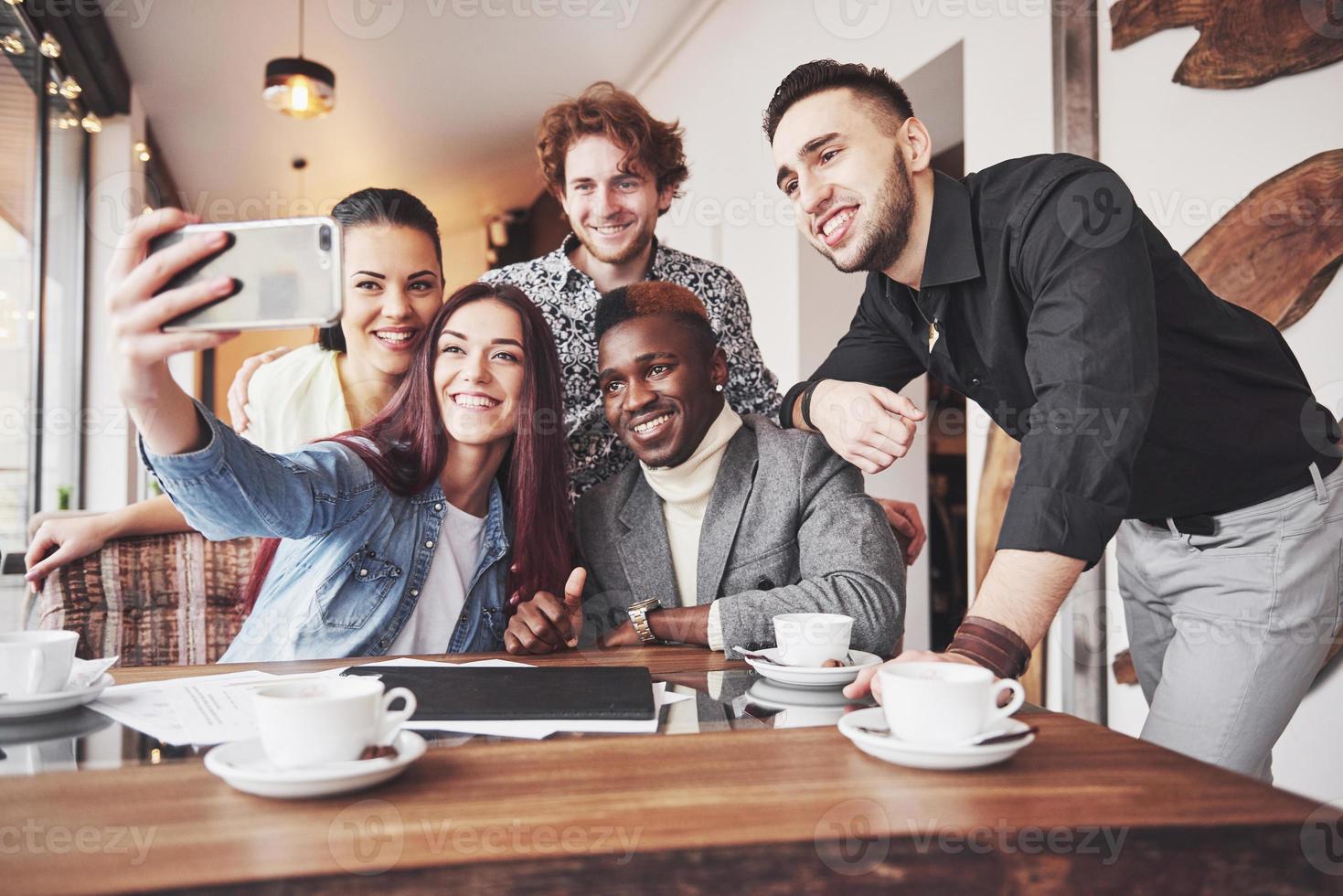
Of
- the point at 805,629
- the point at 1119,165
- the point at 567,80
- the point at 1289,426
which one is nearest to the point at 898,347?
Answer: the point at 1289,426

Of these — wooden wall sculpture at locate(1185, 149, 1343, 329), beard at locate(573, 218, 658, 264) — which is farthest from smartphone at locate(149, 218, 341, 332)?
wooden wall sculpture at locate(1185, 149, 1343, 329)

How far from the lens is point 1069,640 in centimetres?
257

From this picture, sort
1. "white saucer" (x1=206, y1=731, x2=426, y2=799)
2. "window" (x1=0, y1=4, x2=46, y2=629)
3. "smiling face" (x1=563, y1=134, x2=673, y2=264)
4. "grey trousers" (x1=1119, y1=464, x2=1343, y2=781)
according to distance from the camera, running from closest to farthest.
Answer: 1. "white saucer" (x1=206, y1=731, x2=426, y2=799)
2. "grey trousers" (x1=1119, y1=464, x2=1343, y2=781)
3. "smiling face" (x1=563, y1=134, x2=673, y2=264)
4. "window" (x1=0, y1=4, x2=46, y2=629)

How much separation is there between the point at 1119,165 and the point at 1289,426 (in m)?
1.19

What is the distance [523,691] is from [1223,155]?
6.42 ft

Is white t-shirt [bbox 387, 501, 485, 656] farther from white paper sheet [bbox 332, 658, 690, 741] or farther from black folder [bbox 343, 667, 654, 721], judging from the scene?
white paper sheet [bbox 332, 658, 690, 741]

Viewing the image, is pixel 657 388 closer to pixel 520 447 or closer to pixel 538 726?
pixel 520 447

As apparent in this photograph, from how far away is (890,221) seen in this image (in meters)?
1.61

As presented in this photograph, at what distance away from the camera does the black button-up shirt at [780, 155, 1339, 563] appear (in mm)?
1113

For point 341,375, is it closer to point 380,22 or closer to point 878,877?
point 878,877

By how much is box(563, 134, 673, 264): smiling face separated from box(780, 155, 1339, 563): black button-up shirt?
0.83m

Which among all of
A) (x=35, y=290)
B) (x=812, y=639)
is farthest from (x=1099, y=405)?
(x=35, y=290)

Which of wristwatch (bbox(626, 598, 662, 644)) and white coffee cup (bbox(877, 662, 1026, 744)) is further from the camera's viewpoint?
wristwatch (bbox(626, 598, 662, 644))

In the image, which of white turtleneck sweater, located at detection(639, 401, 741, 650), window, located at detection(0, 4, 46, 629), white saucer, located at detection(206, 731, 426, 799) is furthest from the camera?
window, located at detection(0, 4, 46, 629)
